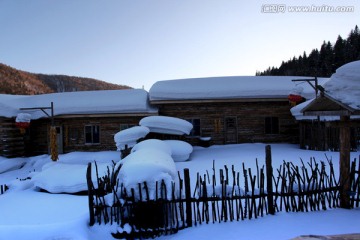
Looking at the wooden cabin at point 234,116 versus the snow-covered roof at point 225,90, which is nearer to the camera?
the snow-covered roof at point 225,90

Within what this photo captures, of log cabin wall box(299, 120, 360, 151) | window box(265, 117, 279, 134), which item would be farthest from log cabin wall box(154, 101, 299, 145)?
log cabin wall box(299, 120, 360, 151)

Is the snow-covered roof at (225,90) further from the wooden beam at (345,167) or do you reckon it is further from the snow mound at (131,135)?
the wooden beam at (345,167)

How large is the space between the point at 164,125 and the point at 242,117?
559cm

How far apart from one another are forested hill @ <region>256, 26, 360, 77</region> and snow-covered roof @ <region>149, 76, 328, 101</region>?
2891 centimetres

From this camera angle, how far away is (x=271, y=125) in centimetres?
1741

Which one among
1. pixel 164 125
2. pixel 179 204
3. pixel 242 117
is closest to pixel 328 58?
pixel 242 117

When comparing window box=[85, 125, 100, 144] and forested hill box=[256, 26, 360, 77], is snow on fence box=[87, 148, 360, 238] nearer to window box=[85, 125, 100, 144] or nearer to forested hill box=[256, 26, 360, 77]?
window box=[85, 125, 100, 144]

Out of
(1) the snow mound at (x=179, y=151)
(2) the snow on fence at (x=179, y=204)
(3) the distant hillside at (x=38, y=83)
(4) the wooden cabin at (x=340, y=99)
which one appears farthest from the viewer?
(3) the distant hillside at (x=38, y=83)

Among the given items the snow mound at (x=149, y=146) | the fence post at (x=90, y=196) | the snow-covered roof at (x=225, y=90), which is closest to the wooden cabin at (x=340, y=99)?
the fence post at (x=90, y=196)

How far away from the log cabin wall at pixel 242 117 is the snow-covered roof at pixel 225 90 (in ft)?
1.96

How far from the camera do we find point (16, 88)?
39938 millimetres

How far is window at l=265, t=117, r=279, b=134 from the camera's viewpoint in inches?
685

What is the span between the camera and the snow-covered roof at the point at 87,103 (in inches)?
679

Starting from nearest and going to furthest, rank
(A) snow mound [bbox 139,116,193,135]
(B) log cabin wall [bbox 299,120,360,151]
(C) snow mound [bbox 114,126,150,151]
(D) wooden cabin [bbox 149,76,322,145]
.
A: (B) log cabin wall [bbox 299,120,360,151] → (C) snow mound [bbox 114,126,150,151] → (A) snow mound [bbox 139,116,193,135] → (D) wooden cabin [bbox 149,76,322,145]
